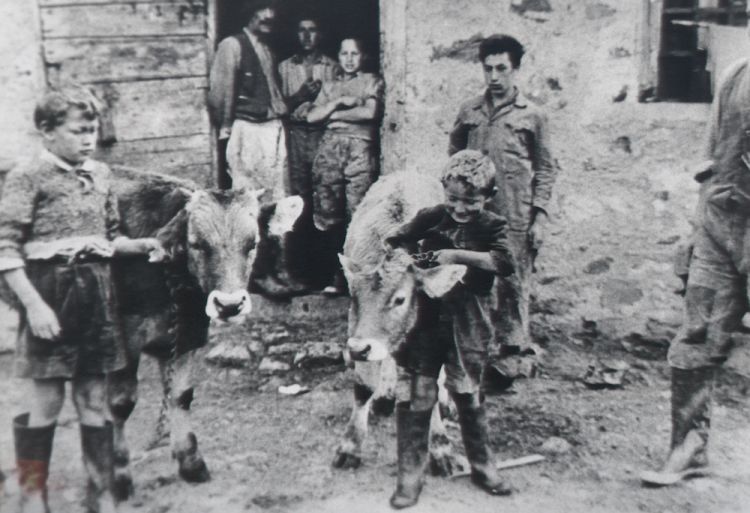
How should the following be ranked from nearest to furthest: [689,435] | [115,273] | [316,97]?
[115,273] < [689,435] < [316,97]

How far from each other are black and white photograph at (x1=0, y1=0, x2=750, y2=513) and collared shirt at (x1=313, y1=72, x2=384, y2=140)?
2 cm

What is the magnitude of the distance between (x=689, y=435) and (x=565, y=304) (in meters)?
1.53

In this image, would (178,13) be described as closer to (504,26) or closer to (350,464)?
(504,26)

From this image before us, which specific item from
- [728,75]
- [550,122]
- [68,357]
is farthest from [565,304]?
[68,357]

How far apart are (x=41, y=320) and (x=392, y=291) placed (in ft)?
4.05

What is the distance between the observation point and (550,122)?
4.92 meters

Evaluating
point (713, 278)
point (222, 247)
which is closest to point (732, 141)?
point (713, 278)

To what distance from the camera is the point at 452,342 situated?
3369mm

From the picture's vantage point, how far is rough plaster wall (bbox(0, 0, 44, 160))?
12.5ft

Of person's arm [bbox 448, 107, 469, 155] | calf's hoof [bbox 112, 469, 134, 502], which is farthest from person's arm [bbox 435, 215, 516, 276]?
calf's hoof [bbox 112, 469, 134, 502]

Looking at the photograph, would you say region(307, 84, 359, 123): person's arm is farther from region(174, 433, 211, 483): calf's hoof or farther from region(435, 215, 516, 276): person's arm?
region(174, 433, 211, 483): calf's hoof

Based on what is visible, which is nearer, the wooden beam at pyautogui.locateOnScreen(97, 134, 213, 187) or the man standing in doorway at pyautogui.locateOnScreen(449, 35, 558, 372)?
the wooden beam at pyautogui.locateOnScreen(97, 134, 213, 187)

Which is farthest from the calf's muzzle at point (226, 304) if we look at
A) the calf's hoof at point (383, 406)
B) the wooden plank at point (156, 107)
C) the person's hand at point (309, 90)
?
the person's hand at point (309, 90)

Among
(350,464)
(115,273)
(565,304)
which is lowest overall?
(350,464)
